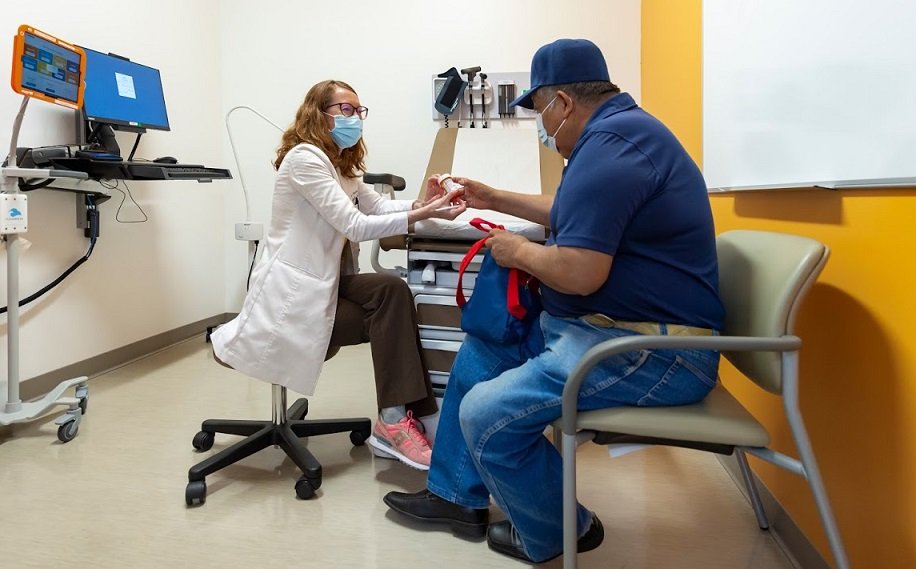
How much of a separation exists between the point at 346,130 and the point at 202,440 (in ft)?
3.68

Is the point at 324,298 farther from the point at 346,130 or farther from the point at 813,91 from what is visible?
the point at 813,91

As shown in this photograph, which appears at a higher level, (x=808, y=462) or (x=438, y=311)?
(x=438, y=311)

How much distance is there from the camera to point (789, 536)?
1.52m

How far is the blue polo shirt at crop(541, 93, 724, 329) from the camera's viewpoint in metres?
1.19

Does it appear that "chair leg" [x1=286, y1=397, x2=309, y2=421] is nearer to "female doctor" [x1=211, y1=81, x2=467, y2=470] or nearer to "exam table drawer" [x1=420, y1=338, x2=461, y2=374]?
"female doctor" [x1=211, y1=81, x2=467, y2=470]

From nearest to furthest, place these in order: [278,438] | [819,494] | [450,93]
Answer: [819,494]
[278,438]
[450,93]

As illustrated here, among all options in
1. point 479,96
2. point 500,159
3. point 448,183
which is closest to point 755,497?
point 448,183

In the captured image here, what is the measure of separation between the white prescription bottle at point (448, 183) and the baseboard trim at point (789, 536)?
1.19m

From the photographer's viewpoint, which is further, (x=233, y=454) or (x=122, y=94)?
(x=122, y=94)

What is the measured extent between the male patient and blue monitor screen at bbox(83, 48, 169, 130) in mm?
2135

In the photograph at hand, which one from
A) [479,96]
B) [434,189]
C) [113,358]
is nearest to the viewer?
[434,189]

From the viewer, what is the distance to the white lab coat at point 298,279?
5.81 feet

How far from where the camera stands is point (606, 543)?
1583mm

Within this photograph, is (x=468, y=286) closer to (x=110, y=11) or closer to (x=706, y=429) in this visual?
(x=706, y=429)
